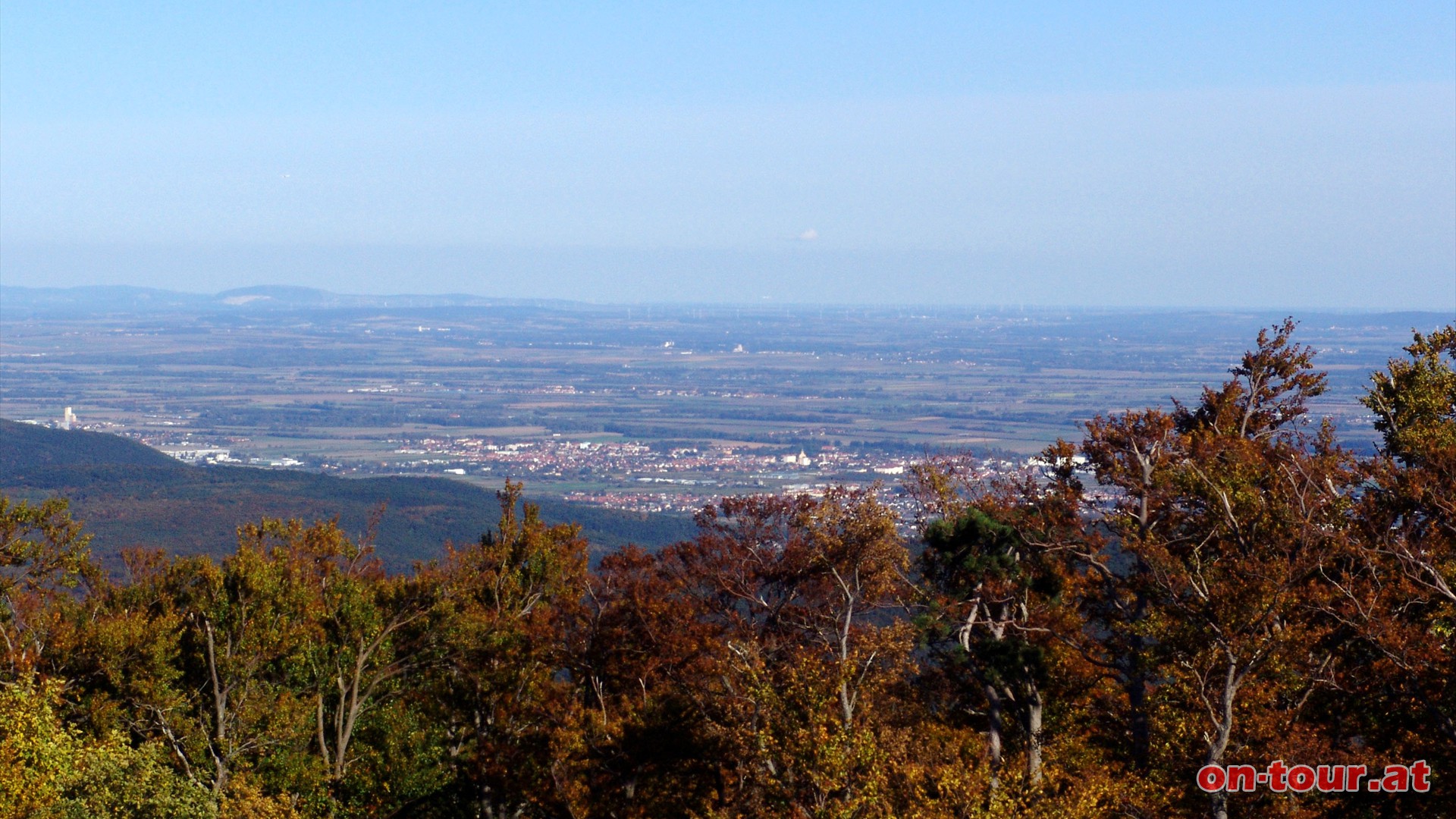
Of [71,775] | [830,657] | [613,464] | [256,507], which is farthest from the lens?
[613,464]

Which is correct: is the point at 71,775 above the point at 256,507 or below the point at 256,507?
above

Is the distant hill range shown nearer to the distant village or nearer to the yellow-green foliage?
the distant village

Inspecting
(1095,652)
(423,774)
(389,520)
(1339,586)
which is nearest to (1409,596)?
(1339,586)

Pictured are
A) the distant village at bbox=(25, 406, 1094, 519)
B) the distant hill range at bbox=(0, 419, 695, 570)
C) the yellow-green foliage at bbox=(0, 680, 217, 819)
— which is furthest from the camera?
the distant village at bbox=(25, 406, 1094, 519)

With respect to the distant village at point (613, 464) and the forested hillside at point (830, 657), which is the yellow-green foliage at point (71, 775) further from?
the distant village at point (613, 464)

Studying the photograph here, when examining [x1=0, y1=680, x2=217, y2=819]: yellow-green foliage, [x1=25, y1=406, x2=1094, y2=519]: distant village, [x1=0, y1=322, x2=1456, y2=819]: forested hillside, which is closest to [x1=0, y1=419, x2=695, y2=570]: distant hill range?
[x1=25, y1=406, x2=1094, y2=519]: distant village

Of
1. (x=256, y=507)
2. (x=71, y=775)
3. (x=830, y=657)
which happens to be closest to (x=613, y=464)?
(x=256, y=507)

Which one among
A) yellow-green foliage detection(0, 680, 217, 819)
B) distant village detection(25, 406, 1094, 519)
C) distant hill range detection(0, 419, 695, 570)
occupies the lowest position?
distant village detection(25, 406, 1094, 519)

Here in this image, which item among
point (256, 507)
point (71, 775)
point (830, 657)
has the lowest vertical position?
point (256, 507)

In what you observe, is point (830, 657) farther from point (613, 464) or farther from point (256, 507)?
point (613, 464)
